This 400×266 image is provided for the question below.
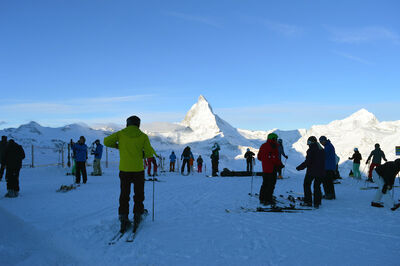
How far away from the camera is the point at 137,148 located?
17.5 feet

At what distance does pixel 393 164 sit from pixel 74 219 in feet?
24.6

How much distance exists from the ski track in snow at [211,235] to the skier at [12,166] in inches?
45.9

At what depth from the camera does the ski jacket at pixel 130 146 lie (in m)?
5.28

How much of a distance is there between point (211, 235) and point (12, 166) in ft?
23.4

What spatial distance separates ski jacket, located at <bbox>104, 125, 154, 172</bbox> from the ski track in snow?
3.65 feet

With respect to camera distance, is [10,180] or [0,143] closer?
[10,180]

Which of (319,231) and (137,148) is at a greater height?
(137,148)

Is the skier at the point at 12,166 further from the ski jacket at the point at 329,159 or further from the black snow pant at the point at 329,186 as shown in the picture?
the ski jacket at the point at 329,159

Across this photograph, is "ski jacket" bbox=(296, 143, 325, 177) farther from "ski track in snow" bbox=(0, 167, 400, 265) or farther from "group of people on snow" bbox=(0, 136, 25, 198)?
"group of people on snow" bbox=(0, 136, 25, 198)

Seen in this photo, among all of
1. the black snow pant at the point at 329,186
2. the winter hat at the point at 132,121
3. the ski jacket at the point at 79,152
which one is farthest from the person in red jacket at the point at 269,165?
the ski jacket at the point at 79,152

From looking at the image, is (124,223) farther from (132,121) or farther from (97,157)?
(97,157)

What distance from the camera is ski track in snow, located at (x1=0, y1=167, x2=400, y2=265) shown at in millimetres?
3932

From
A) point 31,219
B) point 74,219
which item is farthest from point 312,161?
point 31,219

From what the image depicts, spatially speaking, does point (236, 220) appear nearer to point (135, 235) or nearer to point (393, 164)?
point (135, 235)
